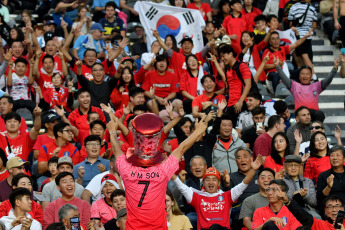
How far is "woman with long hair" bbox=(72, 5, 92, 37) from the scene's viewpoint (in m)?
15.3

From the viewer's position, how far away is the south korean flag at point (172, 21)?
52.4 feet

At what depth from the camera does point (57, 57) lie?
14.6 metres

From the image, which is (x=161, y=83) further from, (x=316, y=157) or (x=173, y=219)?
(x=173, y=219)

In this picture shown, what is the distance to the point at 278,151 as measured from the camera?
11266 millimetres

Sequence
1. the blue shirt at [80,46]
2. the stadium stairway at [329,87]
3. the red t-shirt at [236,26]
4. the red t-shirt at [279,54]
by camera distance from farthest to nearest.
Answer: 1. the red t-shirt at [236,26]
2. the blue shirt at [80,46]
3. the red t-shirt at [279,54]
4. the stadium stairway at [329,87]

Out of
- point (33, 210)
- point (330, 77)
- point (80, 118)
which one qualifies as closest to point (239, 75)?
point (330, 77)


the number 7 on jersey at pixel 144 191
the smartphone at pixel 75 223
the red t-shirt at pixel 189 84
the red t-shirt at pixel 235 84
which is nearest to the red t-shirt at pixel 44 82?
the red t-shirt at pixel 189 84

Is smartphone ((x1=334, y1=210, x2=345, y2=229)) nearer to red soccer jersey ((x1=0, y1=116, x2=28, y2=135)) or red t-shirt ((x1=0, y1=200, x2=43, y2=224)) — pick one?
red t-shirt ((x1=0, y1=200, x2=43, y2=224))

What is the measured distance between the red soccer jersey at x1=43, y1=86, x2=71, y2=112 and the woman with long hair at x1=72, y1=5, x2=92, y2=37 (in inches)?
79.7

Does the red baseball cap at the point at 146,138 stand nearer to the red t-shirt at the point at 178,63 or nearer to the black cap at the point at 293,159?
the black cap at the point at 293,159

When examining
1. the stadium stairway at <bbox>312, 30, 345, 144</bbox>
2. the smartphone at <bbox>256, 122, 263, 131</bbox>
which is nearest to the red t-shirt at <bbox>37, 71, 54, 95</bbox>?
the smartphone at <bbox>256, 122, 263, 131</bbox>

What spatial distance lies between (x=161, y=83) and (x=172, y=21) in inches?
94.7

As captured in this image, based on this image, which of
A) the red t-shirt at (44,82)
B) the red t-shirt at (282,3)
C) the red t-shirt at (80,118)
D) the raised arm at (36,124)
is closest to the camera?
the raised arm at (36,124)

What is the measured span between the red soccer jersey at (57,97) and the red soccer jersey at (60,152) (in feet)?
5.32
